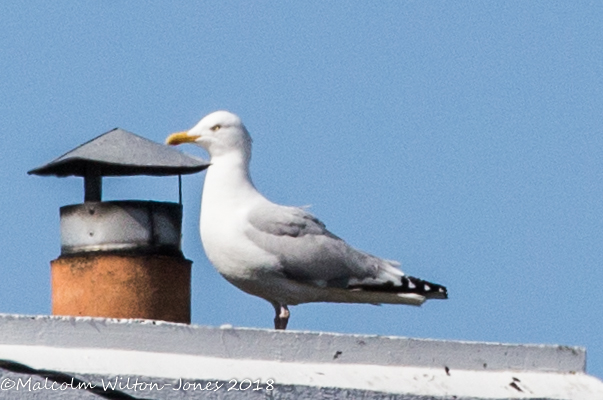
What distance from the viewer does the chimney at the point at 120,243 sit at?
658cm

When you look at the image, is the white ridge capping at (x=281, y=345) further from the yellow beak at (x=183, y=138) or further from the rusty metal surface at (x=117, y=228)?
the yellow beak at (x=183, y=138)

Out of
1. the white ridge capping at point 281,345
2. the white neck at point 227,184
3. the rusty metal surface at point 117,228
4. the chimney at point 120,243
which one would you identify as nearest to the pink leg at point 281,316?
the white neck at point 227,184

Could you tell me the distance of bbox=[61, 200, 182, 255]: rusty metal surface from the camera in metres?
6.80

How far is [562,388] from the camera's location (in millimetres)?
6266

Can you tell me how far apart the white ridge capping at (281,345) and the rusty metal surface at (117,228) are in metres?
1.15

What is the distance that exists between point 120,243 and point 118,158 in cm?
46

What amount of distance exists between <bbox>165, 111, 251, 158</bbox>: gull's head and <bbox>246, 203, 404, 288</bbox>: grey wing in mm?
516

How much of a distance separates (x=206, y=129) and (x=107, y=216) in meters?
3.14

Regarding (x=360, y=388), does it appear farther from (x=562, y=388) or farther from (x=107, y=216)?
(x=107, y=216)

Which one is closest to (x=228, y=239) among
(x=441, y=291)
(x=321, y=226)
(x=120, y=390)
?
(x=321, y=226)

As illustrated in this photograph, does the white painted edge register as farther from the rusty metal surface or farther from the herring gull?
the herring gull

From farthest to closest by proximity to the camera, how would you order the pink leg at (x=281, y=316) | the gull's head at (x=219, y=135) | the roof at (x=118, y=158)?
the gull's head at (x=219, y=135) → the pink leg at (x=281, y=316) → the roof at (x=118, y=158)

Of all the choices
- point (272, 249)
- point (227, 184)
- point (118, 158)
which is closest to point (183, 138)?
point (227, 184)

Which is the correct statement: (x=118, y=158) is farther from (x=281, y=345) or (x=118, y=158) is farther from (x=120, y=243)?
(x=281, y=345)
